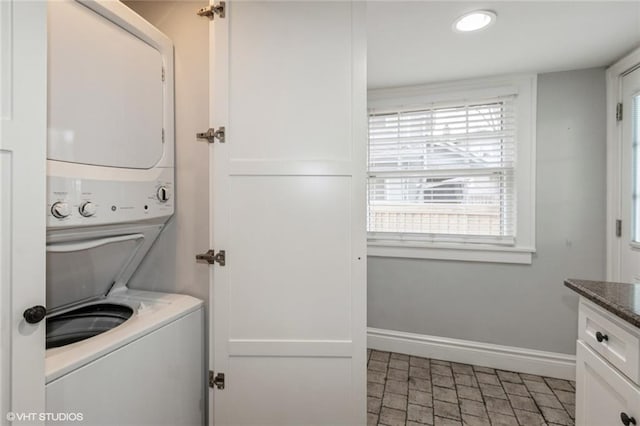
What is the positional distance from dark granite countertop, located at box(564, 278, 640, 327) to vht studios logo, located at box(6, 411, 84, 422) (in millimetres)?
1595

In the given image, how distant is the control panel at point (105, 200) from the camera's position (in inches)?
38.2

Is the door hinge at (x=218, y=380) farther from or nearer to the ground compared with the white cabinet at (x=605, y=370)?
nearer to the ground

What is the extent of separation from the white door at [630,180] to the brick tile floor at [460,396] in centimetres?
90

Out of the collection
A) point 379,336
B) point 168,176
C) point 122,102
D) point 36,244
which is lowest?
point 379,336

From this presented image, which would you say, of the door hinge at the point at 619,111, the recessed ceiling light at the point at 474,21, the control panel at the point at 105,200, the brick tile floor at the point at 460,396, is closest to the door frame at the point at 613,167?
the door hinge at the point at 619,111

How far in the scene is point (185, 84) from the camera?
1474mm

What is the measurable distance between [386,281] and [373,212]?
0.59m

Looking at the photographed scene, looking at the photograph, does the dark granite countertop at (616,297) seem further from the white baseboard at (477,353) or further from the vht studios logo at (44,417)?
the vht studios logo at (44,417)

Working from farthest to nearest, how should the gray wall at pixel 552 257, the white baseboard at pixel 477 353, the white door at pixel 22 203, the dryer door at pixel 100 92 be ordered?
the white baseboard at pixel 477 353, the gray wall at pixel 552 257, the dryer door at pixel 100 92, the white door at pixel 22 203

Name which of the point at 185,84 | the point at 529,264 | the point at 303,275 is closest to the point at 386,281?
the point at 529,264

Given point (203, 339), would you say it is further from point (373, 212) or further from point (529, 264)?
point (529, 264)

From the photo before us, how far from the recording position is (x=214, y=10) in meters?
1.33

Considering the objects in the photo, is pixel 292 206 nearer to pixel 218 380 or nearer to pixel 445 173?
pixel 218 380

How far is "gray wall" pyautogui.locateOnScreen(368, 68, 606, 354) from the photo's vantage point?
208 centimetres
